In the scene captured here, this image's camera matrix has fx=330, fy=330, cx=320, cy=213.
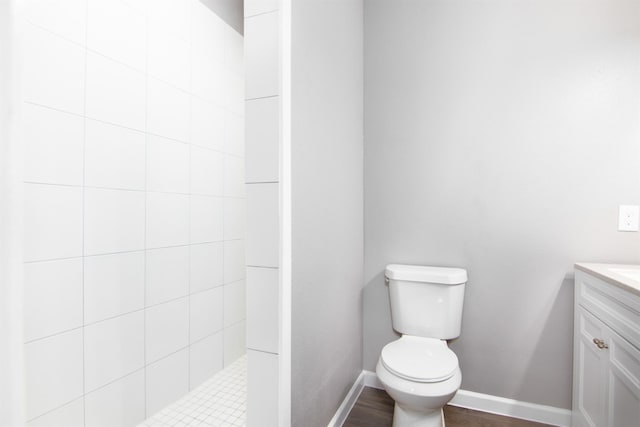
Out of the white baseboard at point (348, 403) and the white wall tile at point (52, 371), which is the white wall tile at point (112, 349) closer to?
the white wall tile at point (52, 371)

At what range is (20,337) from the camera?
1.52 ft

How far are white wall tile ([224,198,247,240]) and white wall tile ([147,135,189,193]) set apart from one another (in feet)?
1.22

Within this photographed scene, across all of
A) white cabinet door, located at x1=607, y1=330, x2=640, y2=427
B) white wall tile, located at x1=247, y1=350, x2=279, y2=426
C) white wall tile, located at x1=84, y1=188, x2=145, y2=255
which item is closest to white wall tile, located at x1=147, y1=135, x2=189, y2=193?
white wall tile, located at x1=84, y1=188, x2=145, y2=255

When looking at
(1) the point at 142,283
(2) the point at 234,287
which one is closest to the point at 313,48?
(1) the point at 142,283

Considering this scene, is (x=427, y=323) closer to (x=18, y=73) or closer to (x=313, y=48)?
(x=313, y=48)

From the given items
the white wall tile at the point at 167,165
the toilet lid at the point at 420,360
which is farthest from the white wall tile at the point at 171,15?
the toilet lid at the point at 420,360

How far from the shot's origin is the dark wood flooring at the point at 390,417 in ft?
5.49

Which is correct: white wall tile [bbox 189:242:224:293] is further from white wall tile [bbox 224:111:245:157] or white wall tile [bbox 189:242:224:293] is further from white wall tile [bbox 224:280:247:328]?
white wall tile [bbox 224:111:245:157]

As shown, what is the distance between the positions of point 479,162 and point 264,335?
1447mm

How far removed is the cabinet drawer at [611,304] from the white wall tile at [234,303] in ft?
6.02

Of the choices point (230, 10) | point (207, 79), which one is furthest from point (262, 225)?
point (230, 10)

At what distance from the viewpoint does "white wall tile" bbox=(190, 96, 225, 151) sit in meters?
2.01

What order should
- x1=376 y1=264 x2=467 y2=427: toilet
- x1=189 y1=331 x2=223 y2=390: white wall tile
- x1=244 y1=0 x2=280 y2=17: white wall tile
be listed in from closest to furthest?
x1=244 y1=0 x2=280 y2=17: white wall tile
x1=376 y1=264 x2=467 y2=427: toilet
x1=189 y1=331 x2=223 y2=390: white wall tile

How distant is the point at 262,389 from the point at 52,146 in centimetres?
123
